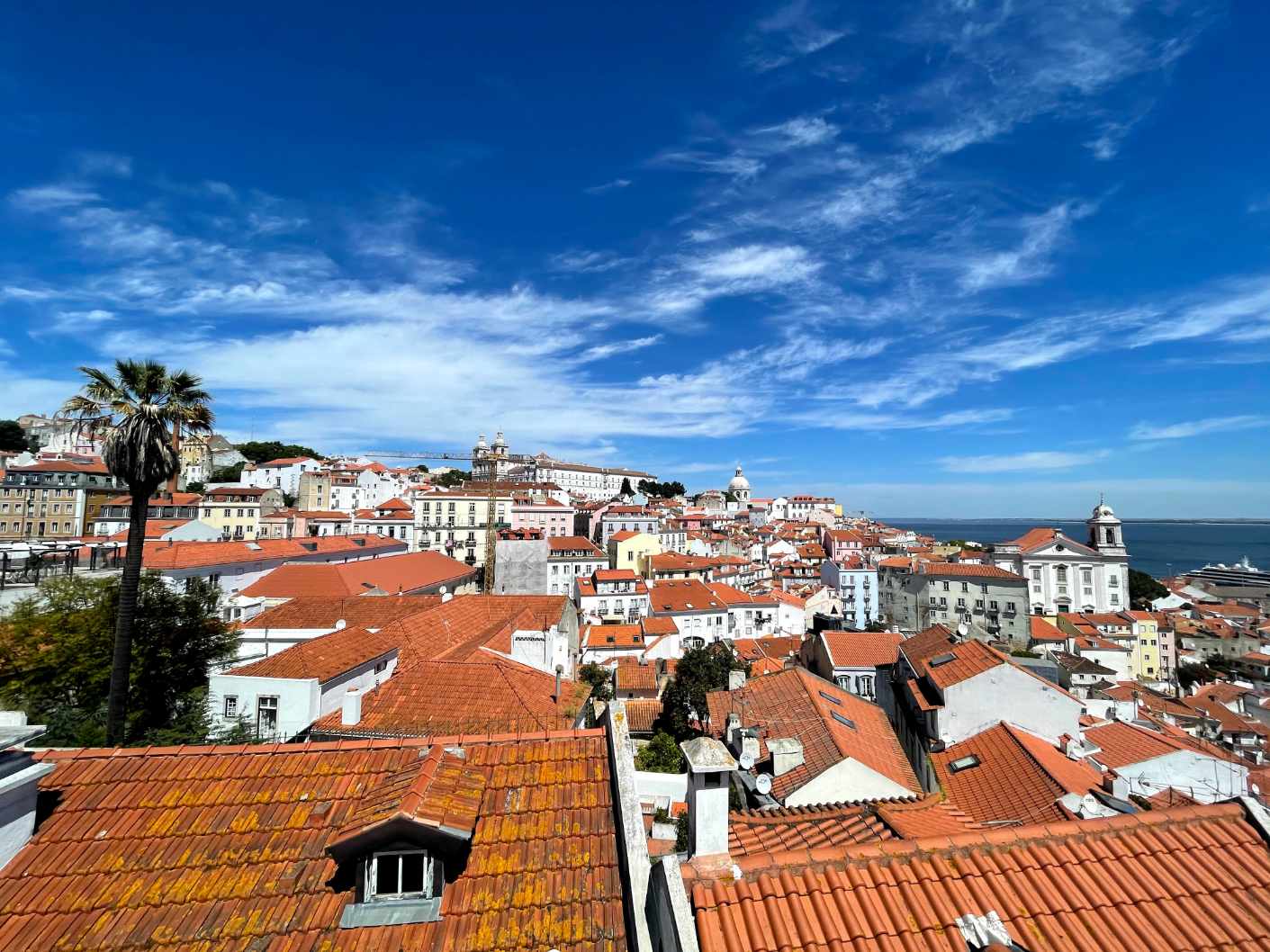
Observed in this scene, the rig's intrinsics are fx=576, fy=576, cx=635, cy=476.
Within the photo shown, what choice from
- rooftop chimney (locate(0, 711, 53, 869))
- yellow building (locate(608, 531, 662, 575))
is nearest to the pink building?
yellow building (locate(608, 531, 662, 575))

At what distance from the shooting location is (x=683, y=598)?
185 feet

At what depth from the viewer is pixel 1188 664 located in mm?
65875

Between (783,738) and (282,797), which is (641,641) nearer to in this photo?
(783,738)

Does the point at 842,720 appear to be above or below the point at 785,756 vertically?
above

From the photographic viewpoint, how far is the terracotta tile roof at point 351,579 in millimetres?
33094

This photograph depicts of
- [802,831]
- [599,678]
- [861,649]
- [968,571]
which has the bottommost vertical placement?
[599,678]

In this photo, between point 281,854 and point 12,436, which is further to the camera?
point 12,436

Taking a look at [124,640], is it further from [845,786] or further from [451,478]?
[451,478]

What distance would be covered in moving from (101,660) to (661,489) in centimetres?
14191

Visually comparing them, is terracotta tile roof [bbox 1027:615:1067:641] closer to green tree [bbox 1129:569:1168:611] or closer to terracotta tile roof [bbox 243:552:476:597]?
terracotta tile roof [bbox 243:552:476:597]

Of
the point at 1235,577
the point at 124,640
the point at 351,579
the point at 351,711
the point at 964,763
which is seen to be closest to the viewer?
the point at 124,640

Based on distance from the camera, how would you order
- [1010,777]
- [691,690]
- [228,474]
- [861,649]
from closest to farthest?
[1010,777] < [861,649] < [691,690] < [228,474]

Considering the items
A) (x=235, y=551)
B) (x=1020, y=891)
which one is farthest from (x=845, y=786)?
(x=235, y=551)

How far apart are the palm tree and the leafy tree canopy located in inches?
5324
